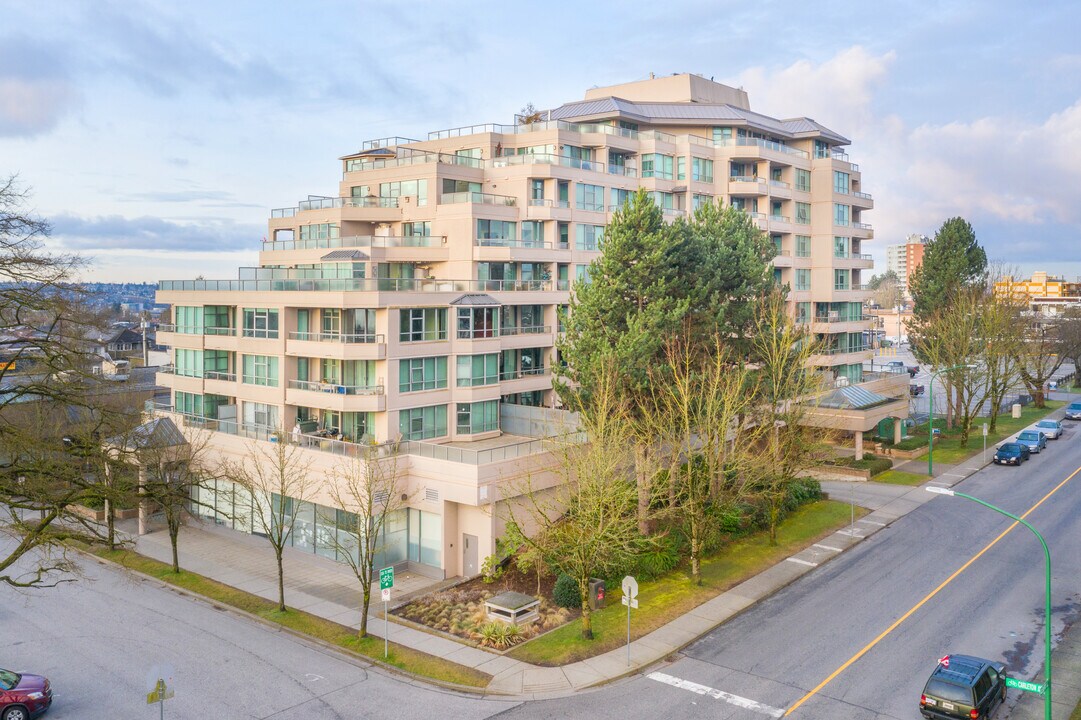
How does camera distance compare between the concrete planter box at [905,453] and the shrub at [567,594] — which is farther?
the concrete planter box at [905,453]

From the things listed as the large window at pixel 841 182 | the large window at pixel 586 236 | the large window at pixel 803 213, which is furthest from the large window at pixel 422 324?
the large window at pixel 841 182

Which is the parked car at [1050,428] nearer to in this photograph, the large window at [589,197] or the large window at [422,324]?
the large window at [589,197]

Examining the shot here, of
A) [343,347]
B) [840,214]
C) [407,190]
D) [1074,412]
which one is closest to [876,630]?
[343,347]

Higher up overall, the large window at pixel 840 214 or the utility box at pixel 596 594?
the large window at pixel 840 214

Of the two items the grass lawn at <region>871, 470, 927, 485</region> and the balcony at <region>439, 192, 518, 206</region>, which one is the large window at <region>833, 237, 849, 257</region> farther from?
the balcony at <region>439, 192, 518, 206</region>

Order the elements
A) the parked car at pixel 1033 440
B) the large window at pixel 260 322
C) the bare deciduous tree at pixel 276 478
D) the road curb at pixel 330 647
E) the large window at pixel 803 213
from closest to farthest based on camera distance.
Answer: the road curb at pixel 330 647 → the bare deciduous tree at pixel 276 478 → the large window at pixel 260 322 → the parked car at pixel 1033 440 → the large window at pixel 803 213

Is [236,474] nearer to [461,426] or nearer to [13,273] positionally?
[461,426]

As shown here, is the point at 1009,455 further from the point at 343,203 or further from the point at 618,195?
the point at 343,203
